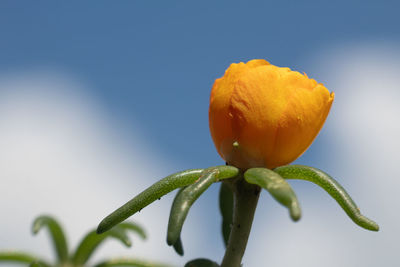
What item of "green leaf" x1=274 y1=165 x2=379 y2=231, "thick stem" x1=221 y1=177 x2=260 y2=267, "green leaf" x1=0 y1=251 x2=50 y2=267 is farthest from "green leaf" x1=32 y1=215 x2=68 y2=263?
"green leaf" x1=274 y1=165 x2=379 y2=231

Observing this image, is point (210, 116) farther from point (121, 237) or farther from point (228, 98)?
point (121, 237)

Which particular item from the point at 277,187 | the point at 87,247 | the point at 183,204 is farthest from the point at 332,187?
the point at 87,247

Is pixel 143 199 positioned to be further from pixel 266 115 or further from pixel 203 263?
pixel 266 115

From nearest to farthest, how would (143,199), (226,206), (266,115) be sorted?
1. (143,199)
2. (266,115)
3. (226,206)

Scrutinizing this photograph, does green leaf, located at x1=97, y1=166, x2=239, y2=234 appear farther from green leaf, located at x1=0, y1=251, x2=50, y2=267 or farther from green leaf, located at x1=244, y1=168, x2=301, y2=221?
green leaf, located at x1=0, y1=251, x2=50, y2=267

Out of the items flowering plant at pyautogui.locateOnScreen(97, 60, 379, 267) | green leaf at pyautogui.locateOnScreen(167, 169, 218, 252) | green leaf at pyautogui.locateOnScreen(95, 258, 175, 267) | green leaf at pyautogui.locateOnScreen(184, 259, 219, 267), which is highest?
flowering plant at pyautogui.locateOnScreen(97, 60, 379, 267)

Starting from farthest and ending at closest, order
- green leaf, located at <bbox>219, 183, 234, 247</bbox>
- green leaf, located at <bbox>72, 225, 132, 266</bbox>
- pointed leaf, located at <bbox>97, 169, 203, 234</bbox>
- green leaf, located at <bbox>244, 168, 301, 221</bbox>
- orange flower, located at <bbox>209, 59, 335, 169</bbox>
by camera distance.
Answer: green leaf, located at <bbox>72, 225, 132, 266</bbox>
green leaf, located at <bbox>219, 183, 234, 247</bbox>
orange flower, located at <bbox>209, 59, 335, 169</bbox>
pointed leaf, located at <bbox>97, 169, 203, 234</bbox>
green leaf, located at <bbox>244, 168, 301, 221</bbox>
